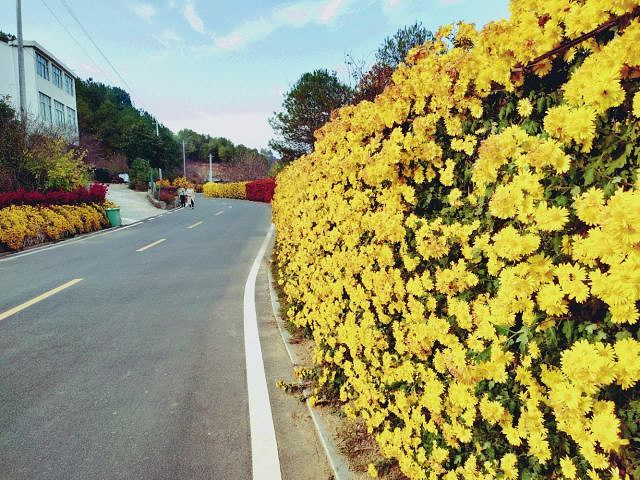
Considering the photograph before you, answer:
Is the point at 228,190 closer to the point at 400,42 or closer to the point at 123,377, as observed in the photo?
the point at 400,42

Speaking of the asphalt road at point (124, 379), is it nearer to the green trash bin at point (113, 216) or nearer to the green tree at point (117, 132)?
the green trash bin at point (113, 216)

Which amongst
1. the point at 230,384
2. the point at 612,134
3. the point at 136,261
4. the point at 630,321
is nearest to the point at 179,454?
the point at 230,384

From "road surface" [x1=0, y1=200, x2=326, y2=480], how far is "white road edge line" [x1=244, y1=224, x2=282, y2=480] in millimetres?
62

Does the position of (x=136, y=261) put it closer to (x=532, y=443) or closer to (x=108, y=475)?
(x=108, y=475)

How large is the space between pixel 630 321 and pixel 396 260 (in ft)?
5.01

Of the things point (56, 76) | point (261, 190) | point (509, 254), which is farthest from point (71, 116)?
point (509, 254)

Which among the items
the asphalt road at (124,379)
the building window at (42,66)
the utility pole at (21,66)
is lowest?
the asphalt road at (124,379)

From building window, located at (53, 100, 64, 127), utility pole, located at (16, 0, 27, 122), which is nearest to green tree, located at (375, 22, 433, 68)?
utility pole, located at (16, 0, 27, 122)

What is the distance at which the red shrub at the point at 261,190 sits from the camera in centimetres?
4388

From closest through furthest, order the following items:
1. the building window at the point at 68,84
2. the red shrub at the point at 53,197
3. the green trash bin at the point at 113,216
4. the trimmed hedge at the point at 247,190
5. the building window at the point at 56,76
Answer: the red shrub at the point at 53,197 < the green trash bin at the point at 113,216 < the building window at the point at 56,76 < the trimmed hedge at the point at 247,190 < the building window at the point at 68,84

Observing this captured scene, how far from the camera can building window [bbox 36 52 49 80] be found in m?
38.9

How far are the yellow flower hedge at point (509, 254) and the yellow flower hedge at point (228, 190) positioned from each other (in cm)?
5152

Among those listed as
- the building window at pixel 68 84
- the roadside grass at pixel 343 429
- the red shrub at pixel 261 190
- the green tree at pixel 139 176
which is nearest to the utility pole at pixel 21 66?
the roadside grass at pixel 343 429

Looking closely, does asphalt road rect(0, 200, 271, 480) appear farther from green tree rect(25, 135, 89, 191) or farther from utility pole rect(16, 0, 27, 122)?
utility pole rect(16, 0, 27, 122)
